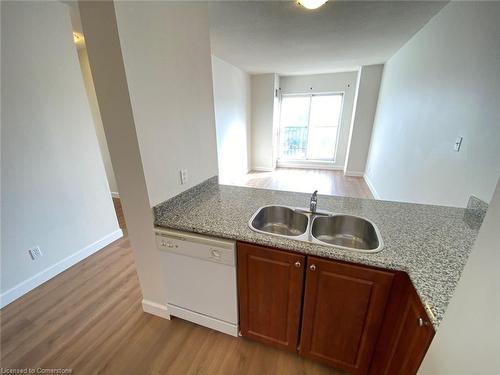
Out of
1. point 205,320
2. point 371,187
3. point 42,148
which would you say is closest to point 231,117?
point 42,148

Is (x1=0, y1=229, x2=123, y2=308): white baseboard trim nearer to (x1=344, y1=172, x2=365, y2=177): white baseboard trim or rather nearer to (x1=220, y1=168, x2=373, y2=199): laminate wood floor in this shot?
(x1=220, y1=168, x2=373, y2=199): laminate wood floor

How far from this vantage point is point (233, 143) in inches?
190

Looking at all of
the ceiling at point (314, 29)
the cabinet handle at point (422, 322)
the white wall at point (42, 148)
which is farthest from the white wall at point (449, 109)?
the white wall at point (42, 148)

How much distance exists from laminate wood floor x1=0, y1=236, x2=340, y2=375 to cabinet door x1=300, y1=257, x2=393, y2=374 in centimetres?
26

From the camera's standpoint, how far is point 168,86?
1.30m

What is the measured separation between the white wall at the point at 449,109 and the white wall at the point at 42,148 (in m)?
3.55

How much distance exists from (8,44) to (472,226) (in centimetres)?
351

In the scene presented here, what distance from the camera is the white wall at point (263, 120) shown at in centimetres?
539

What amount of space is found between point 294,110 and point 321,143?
126 centimetres

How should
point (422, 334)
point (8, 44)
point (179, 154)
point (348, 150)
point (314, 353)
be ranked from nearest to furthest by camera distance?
point (422, 334) → point (314, 353) → point (179, 154) → point (8, 44) → point (348, 150)

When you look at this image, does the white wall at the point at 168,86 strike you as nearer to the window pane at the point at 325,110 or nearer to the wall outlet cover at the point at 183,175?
the wall outlet cover at the point at 183,175

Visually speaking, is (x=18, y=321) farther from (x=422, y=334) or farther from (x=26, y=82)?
(x=422, y=334)

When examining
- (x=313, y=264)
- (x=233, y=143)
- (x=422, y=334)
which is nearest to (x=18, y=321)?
(x=313, y=264)

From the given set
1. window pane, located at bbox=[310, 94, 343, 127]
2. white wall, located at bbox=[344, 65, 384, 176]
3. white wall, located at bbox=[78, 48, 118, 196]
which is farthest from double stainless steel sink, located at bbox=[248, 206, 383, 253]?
window pane, located at bbox=[310, 94, 343, 127]
